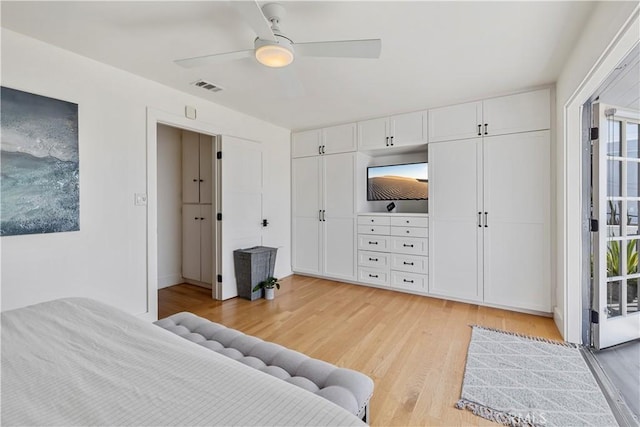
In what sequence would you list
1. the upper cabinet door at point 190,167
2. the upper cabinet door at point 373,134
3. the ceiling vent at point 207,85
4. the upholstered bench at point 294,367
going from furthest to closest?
1. the upper cabinet door at point 190,167
2. the upper cabinet door at point 373,134
3. the ceiling vent at point 207,85
4. the upholstered bench at point 294,367

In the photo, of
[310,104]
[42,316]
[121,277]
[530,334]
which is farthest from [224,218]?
[530,334]

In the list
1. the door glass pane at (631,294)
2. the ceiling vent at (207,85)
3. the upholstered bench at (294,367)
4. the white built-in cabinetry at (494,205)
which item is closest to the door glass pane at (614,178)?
the white built-in cabinetry at (494,205)

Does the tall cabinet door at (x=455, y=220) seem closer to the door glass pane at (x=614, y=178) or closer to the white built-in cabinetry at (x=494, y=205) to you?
the white built-in cabinetry at (x=494, y=205)

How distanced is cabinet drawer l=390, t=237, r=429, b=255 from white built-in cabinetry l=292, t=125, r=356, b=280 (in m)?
0.63

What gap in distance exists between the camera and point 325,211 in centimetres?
443

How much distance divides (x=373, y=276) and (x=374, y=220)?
785mm

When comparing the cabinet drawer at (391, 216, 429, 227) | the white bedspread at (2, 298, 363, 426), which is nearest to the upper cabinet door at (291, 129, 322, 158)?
the cabinet drawer at (391, 216, 429, 227)

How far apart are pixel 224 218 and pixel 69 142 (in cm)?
165

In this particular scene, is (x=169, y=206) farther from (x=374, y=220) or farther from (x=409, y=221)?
(x=409, y=221)

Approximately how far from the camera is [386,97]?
322 cm

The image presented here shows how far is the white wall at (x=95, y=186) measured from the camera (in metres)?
2.04

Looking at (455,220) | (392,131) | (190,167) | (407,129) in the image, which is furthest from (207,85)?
(455,220)

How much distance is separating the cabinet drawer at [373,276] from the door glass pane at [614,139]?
2.52m

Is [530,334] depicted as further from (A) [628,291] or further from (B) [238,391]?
(B) [238,391]
